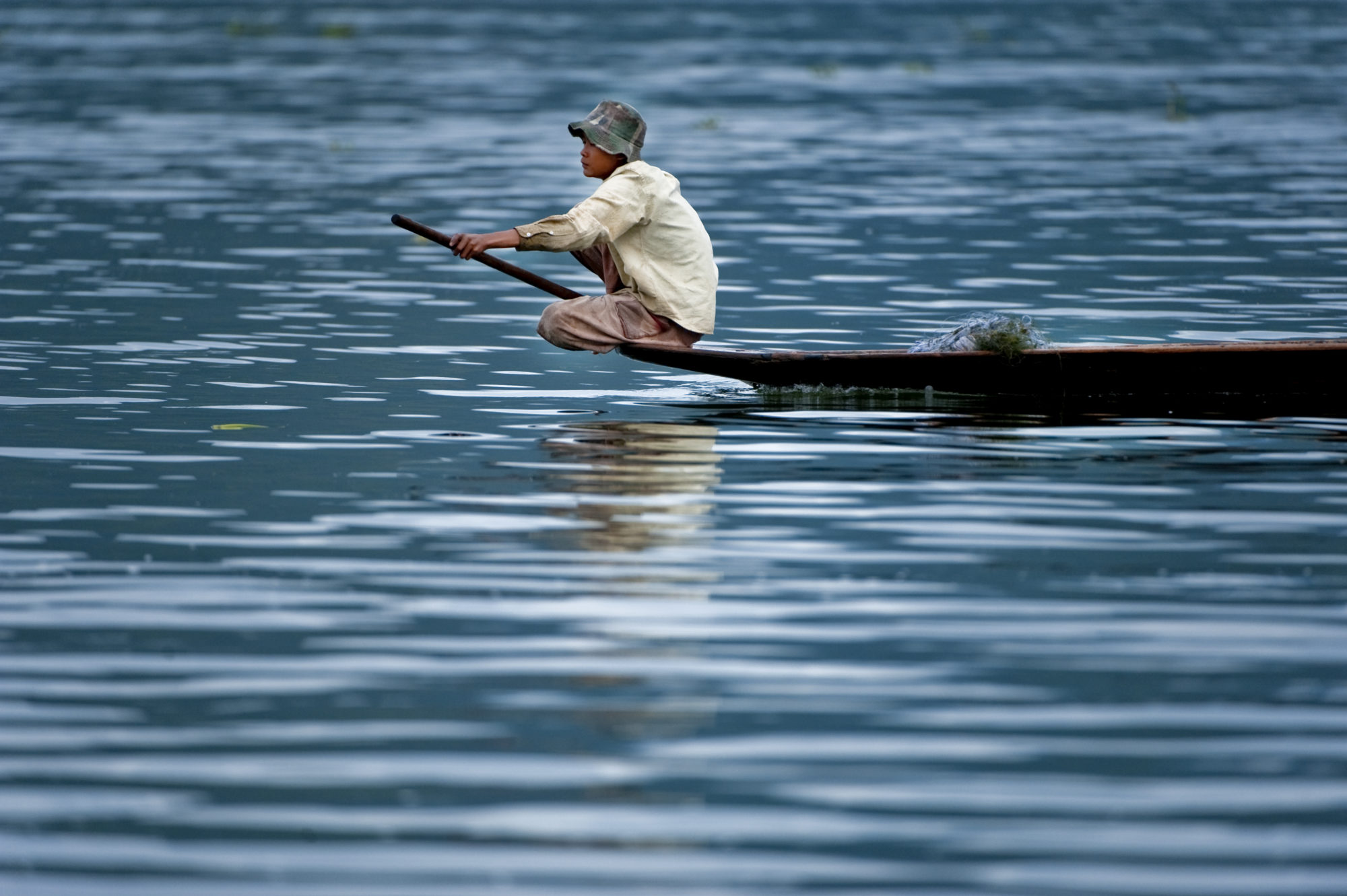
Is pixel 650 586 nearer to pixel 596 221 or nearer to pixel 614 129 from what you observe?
pixel 596 221

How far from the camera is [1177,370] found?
405 inches

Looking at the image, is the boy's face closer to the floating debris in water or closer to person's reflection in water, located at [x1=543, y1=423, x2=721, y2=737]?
person's reflection in water, located at [x1=543, y1=423, x2=721, y2=737]

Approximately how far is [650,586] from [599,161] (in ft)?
12.7

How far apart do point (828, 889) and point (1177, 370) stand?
246 inches

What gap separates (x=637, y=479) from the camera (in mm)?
8562

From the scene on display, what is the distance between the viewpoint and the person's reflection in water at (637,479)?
24.8 feet

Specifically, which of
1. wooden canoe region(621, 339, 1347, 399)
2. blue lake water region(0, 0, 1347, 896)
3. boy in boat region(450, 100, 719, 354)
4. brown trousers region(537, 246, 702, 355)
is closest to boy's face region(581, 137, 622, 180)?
boy in boat region(450, 100, 719, 354)

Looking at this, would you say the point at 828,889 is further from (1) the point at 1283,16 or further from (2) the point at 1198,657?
(1) the point at 1283,16

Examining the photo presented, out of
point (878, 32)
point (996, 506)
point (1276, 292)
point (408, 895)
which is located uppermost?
point (878, 32)

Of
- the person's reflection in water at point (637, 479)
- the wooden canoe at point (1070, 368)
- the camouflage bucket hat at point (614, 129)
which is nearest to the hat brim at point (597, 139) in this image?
the camouflage bucket hat at point (614, 129)

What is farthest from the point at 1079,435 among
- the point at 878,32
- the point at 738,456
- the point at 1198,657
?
the point at 878,32

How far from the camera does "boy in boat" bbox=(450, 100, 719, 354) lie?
9.95 meters

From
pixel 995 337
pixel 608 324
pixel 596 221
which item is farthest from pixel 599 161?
pixel 995 337

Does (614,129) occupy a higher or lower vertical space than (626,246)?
higher
